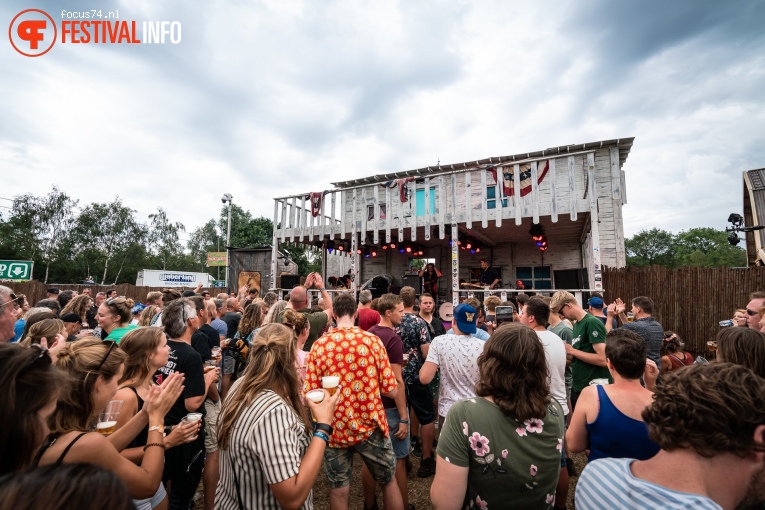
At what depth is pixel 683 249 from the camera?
176ft

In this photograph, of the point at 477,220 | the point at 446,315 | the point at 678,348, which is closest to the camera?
the point at 678,348

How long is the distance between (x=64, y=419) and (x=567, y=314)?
4.16 metres

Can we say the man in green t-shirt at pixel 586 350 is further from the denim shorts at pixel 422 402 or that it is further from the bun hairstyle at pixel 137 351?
the bun hairstyle at pixel 137 351

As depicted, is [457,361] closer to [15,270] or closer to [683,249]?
[15,270]

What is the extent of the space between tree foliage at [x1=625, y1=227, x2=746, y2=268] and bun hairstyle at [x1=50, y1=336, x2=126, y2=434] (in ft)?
211

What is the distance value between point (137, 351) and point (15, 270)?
22.0 meters

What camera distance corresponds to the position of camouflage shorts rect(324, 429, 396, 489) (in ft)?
8.50

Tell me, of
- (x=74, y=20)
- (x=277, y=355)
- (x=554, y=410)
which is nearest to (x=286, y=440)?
(x=277, y=355)

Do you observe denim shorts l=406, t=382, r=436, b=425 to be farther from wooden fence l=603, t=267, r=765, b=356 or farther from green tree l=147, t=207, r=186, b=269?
green tree l=147, t=207, r=186, b=269

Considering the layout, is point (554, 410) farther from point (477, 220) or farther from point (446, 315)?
point (477, 220)

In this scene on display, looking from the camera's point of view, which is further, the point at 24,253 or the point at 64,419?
the point at 24,253

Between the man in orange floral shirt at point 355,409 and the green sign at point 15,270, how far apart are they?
21.8 metres

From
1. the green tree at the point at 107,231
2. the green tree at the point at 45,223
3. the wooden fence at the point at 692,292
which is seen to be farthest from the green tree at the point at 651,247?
the green tree at the point at 45,223

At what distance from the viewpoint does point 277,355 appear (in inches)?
72.3
